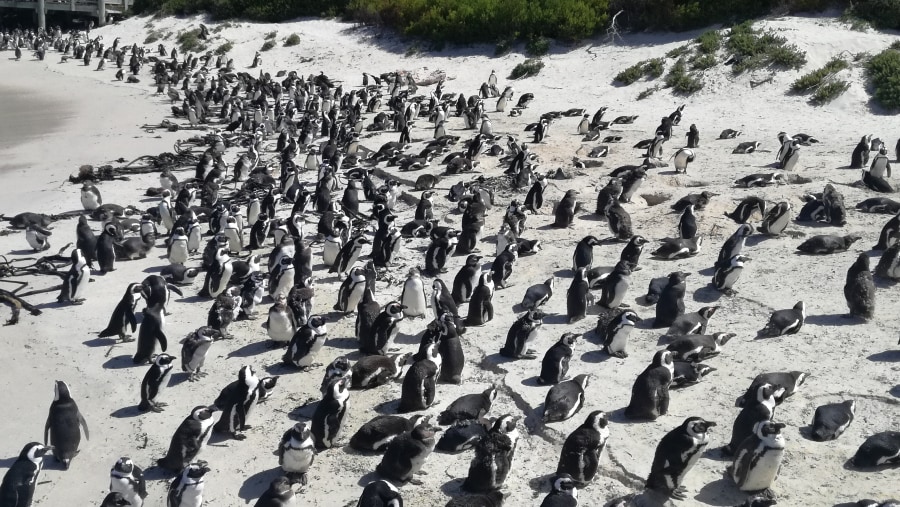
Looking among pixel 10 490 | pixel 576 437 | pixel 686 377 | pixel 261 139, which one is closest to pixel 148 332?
pixel 10 490

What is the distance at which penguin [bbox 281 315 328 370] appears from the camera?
9234 millimetres

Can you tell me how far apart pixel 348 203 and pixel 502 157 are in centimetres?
427

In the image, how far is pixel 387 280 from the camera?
1212 centimetres

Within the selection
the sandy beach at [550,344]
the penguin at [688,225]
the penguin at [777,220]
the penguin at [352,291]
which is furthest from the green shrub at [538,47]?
the penguin at [352,291]

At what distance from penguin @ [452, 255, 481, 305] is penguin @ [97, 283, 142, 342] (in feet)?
12.4

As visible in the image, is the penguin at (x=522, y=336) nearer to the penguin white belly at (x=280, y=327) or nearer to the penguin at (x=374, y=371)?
the penguin at (x=374, y=371)

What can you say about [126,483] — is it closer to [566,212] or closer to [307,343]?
[307,343]

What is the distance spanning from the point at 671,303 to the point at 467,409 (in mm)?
3119

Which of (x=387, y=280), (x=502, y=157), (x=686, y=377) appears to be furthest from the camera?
(x=502, y=157)

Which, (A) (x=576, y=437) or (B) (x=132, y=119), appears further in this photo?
(B) (x=132, y=119)

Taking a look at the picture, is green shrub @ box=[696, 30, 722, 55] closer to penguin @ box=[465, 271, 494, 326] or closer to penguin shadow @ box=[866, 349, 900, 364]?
penguin @ box=[465, 271, 494, 326]

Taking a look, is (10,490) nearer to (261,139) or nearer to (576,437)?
(576,437)

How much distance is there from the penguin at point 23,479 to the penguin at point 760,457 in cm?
541

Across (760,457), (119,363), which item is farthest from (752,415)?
(119,363)
